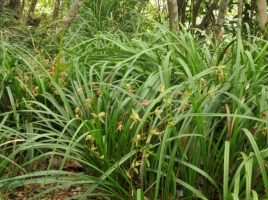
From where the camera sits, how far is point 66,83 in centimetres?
259

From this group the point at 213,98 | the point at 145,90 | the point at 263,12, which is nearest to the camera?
the point at 213,98

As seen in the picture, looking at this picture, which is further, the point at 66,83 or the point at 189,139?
the point at 66,83

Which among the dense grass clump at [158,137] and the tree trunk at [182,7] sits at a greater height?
the tree trunk at [182,7]

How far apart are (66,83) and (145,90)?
0.62 metres

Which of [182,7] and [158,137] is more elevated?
[182,7]

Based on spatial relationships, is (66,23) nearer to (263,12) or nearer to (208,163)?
(263,12)

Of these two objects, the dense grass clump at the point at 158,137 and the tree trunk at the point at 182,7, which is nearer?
the dense grass clump at the point at 158,137

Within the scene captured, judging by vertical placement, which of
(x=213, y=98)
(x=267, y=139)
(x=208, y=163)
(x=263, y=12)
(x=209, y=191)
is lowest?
(x=209, y=191)

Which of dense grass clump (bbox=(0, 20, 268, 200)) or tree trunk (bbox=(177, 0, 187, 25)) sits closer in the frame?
dense grass clump (bbox=(0, 20, 268, 200))

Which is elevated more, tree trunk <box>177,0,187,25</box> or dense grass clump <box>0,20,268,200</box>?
tree trunk <box>177,0,187,25</box>

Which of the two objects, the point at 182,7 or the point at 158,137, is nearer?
the point at 158,137

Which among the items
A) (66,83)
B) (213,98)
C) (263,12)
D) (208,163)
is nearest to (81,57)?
(66,83)

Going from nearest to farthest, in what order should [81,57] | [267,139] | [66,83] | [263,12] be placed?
1. [267,139]
2. [66,83]
3. [81,57]
4. [263,12]

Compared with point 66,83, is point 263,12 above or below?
above
